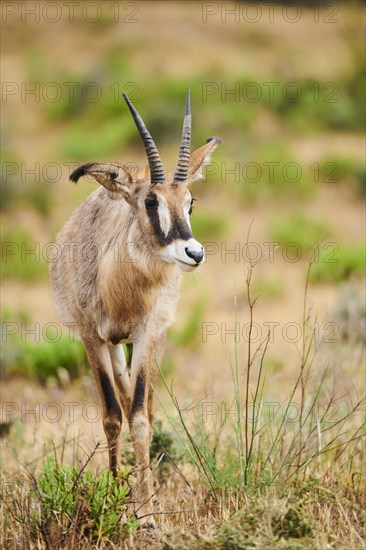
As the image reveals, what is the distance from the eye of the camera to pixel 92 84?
1119 inches

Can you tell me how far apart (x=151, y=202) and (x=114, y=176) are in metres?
0.30

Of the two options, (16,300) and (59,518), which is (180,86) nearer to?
(16,300)

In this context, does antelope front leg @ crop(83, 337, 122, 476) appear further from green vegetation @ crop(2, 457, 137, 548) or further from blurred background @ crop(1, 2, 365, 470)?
blurred background @ crop(1, 2, 365, 470)

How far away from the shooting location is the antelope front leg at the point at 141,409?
5430 millimetres

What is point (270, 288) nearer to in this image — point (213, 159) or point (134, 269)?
point (134, 269)

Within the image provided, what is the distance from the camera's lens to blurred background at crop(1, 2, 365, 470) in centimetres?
1020

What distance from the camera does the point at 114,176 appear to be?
18.2ft

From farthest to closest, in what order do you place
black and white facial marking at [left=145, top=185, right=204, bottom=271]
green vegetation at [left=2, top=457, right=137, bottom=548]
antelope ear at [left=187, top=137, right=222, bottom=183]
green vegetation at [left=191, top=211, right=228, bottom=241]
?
green vegetation at [left=191, top=211, right=228, bottom=241] < antelope ear at [left=187, top=137, right=222, bottom=183] < black and white facial marking at [left=145, top=185, right=204, bottom=271] < green vegetation at [left=2, top=457, right=137, bottom=548]

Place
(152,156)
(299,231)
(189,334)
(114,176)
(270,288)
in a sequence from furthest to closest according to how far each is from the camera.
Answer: (299,231), (270,288), (189,334), (114,176), (152,156)

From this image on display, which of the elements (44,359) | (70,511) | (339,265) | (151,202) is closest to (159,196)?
(151,202)

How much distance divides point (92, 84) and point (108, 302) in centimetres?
2353

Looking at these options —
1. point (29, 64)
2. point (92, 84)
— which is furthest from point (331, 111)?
point (29, 64)

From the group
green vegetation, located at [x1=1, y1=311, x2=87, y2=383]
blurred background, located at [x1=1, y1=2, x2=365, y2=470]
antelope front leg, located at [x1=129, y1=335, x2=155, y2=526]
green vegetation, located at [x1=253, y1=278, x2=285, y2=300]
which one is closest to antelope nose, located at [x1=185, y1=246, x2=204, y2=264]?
blurred background, located at [x1=1, y1=2, x2=365, y2=470]

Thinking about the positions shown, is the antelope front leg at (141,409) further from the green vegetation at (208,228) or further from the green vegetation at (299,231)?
the green vegetation at (208,228)
